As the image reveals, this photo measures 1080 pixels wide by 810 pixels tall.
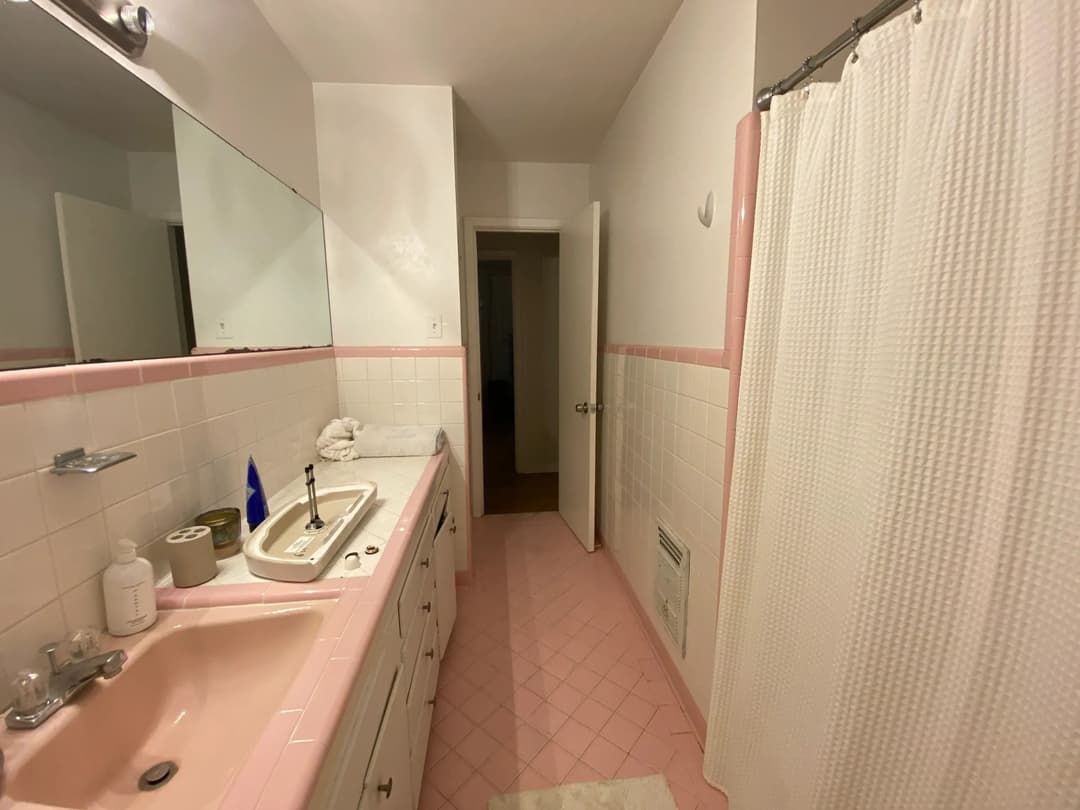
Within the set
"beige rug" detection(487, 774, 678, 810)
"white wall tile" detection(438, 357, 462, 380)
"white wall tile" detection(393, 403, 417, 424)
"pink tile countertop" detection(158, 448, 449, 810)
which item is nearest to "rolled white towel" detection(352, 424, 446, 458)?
"white wall tile" detection(393, 403, 417, 424)

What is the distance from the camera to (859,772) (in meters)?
0.75

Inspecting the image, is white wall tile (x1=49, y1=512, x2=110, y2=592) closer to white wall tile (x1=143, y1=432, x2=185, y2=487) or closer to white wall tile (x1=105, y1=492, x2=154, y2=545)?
white wall tile (x1=105, y1=492, x2=154, y2=545)

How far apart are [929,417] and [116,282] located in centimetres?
147

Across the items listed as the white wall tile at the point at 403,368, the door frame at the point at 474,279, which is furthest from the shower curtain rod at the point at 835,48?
the door frame at the point at 474,279

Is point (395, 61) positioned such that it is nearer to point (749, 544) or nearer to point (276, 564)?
point (276, 564)

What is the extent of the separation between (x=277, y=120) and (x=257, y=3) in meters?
0.31

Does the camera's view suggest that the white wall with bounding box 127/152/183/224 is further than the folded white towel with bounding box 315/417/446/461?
No

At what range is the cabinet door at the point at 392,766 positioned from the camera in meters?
0.69

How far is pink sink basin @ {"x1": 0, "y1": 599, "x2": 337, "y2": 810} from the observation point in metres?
0.51

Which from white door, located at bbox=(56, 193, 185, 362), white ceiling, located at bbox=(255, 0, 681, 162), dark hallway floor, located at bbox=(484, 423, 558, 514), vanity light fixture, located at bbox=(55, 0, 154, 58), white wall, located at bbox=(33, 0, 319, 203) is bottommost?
dark hallway floor, located at bbox=(484, 423, 558, 514)

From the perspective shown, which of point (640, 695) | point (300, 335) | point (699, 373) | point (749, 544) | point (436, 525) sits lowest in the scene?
point (640, 695)

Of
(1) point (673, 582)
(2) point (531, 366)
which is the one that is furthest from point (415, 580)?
(2) point (531, 366)

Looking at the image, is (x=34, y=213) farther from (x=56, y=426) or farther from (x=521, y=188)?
(x=521, y=188)

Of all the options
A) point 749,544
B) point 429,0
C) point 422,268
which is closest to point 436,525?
point 749,544
